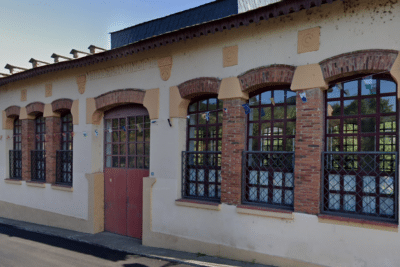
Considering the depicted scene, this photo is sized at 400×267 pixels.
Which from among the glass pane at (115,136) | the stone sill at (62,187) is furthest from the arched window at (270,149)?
the stone sill at (62,187)

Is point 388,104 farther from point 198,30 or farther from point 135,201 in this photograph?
point 135,201

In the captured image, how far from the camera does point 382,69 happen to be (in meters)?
5.19

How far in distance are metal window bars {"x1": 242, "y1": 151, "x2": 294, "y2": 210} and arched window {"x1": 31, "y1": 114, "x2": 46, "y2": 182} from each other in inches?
301

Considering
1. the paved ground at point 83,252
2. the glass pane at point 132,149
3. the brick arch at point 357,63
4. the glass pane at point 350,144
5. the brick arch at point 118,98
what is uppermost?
the brick arch at point 357,63

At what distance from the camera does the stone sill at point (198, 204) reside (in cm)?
685

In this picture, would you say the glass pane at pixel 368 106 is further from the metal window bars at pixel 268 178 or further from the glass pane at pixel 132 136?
the glass pane at pixel 132 136

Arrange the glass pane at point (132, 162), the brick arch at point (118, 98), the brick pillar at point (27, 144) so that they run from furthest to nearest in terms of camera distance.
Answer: the brick pillar at point (27, 144)
the glass pane at point (132, 162)
the brick arch at point (118, 98)

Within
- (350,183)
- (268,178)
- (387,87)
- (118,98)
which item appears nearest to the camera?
(387,87)

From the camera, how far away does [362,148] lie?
5.63m

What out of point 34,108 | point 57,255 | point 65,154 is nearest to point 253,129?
point 57,255

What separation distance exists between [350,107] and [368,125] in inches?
16.7

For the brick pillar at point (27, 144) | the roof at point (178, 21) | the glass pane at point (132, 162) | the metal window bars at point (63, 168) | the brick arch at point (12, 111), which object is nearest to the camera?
the glass pane at point (132, 162)

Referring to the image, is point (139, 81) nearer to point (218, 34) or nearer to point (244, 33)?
point (218, 34)

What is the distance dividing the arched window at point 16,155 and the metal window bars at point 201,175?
765cm
